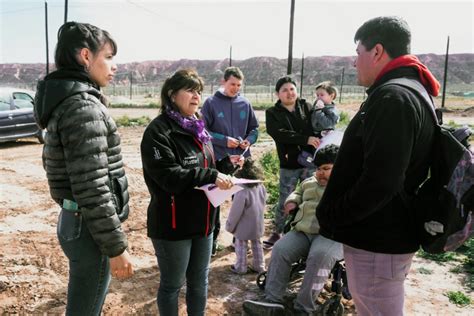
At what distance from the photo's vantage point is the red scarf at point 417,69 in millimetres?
1995

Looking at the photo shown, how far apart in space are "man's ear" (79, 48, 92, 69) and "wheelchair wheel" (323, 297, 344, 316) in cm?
239

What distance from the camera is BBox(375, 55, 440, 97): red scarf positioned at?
2.00 meters

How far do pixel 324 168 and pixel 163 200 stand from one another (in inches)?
54.5

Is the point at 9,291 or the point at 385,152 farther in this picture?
the point at 9,291

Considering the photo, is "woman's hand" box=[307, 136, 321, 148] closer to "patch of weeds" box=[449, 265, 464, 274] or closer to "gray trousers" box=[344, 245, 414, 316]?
"patch of weeds" box=[449, 265, 464, 274]

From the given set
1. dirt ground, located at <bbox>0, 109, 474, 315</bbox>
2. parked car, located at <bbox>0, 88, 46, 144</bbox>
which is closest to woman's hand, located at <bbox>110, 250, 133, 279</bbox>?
dirt ground, located at <bbox>0, 109, 474, 315</bbox>

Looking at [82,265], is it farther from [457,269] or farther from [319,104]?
[457,269]

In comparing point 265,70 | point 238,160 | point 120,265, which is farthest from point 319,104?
point 265,70

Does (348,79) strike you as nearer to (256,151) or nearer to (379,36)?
(256,151)

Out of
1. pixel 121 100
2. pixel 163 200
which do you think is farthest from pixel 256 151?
pixel 121 100

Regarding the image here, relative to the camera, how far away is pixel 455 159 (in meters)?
1.92

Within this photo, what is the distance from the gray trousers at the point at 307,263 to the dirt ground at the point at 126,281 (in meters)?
0.43

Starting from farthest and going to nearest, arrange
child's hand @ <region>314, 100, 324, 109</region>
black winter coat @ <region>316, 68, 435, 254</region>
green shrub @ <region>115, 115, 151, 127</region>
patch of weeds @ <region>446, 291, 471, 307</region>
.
→ green shrub @ <region>115, 115, 151, 127</region>
child's hand @ <region>314, 100, 324, 109</region>
patch of weeds @ <region>446, 291, 471, 307</region>
black winter coat @ <region>316, 68, 435, 254</region>

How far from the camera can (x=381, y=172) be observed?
185 cm
